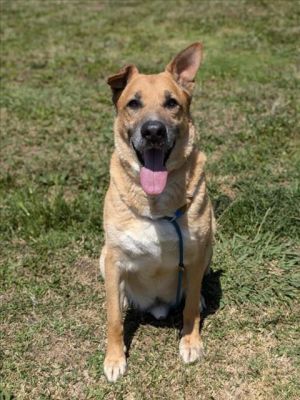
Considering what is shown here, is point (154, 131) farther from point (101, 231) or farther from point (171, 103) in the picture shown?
point (101, 231)

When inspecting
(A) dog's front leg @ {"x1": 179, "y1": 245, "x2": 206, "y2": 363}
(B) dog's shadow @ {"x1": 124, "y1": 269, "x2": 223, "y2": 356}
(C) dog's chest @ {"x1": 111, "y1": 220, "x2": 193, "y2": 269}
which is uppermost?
(C) dog's chest @ {"x1": 111, "y1": 220, "x2": 193, "y2": 269}

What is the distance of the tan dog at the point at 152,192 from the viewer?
9.69 feet

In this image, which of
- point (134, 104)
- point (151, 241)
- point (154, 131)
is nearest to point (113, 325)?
point (151, 241)

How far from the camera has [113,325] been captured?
3262 mm

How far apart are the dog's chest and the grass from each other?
2.71 ft

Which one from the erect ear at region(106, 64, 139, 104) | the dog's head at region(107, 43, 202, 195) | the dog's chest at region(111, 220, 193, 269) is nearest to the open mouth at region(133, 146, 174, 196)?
the dog's head at region(107, 43, 202, 195)

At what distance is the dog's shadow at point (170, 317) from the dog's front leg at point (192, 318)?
0.20 metres

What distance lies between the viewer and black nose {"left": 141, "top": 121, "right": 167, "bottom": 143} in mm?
2844

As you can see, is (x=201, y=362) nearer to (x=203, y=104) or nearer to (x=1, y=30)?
(x=203, y=104)

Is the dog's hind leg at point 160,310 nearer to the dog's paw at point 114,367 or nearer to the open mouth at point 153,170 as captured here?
the dog's paw at point 114,367

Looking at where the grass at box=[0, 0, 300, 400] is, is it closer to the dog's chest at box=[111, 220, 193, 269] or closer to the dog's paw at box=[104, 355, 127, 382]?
the dog's paw at box=[104, 355, 127, 382]

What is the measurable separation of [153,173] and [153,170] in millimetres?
27

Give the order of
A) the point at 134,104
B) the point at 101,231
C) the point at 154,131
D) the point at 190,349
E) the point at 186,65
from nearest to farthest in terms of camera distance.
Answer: the point at 154,131
the point at 134,104
the point at 186,65
the point at 190,349
the point at 101,231

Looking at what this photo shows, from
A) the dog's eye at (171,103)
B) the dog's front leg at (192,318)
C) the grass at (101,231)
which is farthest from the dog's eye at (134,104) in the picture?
the grass at (101,231)
